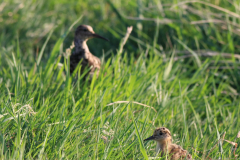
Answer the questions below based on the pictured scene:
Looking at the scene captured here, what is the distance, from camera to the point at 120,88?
13.9 feet

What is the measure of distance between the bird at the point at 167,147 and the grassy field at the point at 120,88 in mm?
122

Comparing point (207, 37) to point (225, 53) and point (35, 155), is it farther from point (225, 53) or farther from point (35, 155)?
point (35, 155)

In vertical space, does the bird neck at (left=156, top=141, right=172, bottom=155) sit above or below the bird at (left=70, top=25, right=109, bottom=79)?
below

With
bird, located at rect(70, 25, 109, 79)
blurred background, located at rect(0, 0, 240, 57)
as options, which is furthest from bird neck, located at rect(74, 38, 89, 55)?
blurred background, located at rect(0, 0, 240, 57)

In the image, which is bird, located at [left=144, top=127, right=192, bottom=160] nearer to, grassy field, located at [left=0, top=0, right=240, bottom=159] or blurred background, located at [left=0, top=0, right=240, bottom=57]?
grassy field, located at [left=0, top=0, right=240, bottom=159]

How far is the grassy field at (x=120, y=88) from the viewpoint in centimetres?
308

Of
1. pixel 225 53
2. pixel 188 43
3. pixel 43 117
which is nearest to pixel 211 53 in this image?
pixel 225 53

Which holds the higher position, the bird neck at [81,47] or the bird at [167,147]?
the bird neck at [81,47]

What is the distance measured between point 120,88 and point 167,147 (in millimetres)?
1268

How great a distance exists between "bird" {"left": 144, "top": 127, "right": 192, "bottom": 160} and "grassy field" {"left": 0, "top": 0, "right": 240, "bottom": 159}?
0.40 feet

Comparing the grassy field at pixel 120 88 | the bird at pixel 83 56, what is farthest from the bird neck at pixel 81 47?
the grassy field at pixel 120 88

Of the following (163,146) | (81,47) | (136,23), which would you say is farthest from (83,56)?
(163,146)

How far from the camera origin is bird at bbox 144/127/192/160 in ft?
10.3

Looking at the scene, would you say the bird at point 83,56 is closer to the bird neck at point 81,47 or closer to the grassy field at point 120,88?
the bird neck at point 81,47
